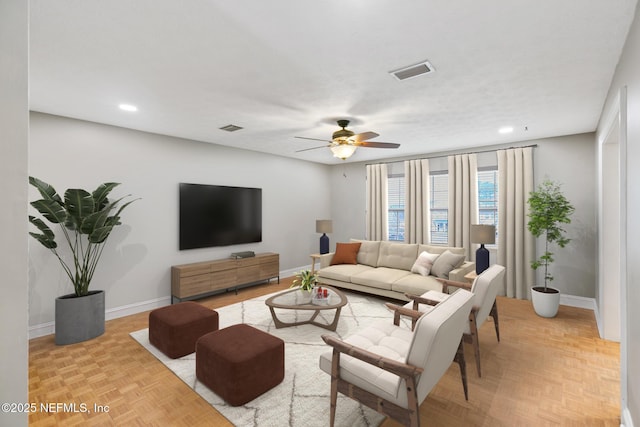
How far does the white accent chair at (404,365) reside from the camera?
1.74 metres

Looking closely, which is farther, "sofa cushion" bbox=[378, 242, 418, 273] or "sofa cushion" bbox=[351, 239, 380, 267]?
"sofa cushion" bbox=[351, 239, 380, 267]

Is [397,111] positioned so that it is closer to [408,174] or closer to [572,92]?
[572,92]

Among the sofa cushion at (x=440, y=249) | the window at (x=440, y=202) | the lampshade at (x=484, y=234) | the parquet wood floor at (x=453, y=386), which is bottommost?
the parquet wood floor at (x=453, y=386)

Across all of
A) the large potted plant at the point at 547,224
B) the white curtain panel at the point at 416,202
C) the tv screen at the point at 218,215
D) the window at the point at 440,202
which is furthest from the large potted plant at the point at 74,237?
the large potted plant at the point at 547,224

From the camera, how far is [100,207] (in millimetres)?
3652

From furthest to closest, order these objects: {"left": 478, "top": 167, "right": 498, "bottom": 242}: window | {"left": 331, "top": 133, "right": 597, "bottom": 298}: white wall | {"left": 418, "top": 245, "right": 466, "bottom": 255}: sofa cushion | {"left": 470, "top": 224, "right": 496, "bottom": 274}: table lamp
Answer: {"left": 478, "top": 167, "right": 498, "bottom": 242}: window → {"left": 418, "top": 245, "right": 466, "bottom": 255}: sofa cushion → {"left": 331, "top": 133, "right": 597, "bottom": 298}: white wall → {"left": 470, "top": 224, "right": 496, "bottom": 274}: table lamp

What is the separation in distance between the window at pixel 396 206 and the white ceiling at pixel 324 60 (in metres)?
2.65

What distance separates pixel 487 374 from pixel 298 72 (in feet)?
10.3

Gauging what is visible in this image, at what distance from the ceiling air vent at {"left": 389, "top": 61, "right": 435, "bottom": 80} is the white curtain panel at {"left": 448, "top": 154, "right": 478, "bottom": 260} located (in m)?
3.46

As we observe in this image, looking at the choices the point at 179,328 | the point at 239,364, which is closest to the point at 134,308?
the point at 179,328

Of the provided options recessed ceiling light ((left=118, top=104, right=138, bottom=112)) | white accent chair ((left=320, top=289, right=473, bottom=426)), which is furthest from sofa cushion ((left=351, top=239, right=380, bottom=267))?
recessed ceiling light ((left=118, top=104, right=138, bottom=112))

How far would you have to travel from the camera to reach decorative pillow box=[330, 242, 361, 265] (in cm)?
560

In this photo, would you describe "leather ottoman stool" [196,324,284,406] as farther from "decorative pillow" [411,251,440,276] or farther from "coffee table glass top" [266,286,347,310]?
"decorative pillow" [411,251,440,276]

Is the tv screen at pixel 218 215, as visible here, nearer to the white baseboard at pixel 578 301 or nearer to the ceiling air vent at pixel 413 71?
the ceiling air vent at pixel 413 71
